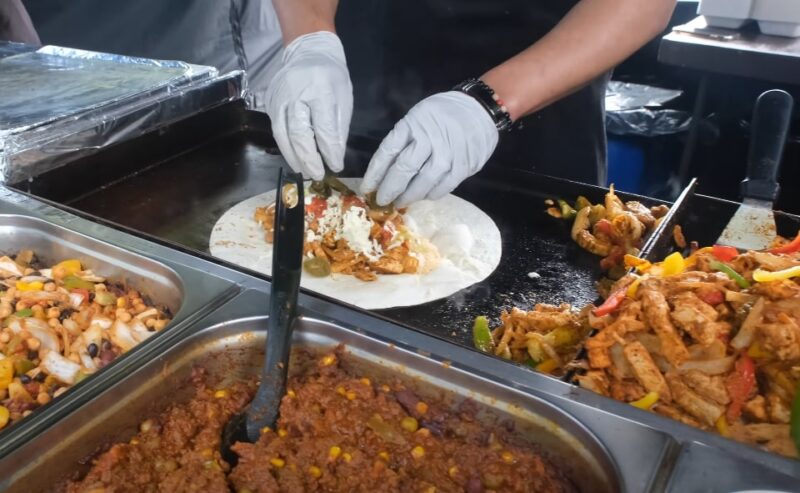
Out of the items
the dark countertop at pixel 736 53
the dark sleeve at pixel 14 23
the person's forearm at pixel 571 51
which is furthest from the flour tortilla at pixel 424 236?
the dark sleeve at pixel 14 23

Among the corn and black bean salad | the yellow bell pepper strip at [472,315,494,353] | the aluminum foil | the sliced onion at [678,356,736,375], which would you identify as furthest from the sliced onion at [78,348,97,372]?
the sliced onion at [678,356,736,375]

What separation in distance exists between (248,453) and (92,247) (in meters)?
0.92

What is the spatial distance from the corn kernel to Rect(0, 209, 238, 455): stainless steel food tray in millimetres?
532

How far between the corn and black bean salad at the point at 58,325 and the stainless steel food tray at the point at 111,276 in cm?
4

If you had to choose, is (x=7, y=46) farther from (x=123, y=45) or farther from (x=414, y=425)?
(x=414, y=425)

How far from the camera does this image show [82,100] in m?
3.01

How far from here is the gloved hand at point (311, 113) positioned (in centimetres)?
233

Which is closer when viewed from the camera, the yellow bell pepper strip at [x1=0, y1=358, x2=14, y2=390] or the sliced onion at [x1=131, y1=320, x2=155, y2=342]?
the yellow bell pepper strip at [x1=0, y1=358, x2=14, y2=390]

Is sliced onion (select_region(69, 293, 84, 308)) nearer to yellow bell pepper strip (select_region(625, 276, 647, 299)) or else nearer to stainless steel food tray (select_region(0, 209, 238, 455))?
stainless steel food tray (select_region(0, 209, 238, 455))

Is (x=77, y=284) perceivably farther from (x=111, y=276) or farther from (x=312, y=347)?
(x=312, y=347)

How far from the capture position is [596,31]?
247cm

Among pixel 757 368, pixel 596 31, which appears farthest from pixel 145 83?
pixel 757 368

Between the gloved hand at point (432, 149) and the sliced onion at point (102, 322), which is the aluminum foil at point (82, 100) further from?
the gloved hand at point (432, 149)

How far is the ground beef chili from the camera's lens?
3.96 ft
